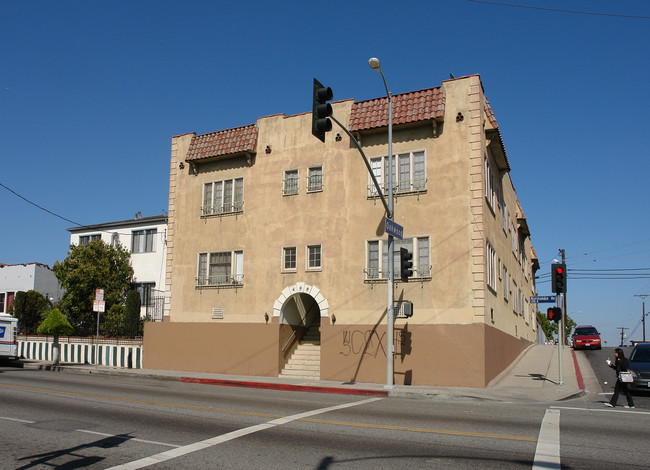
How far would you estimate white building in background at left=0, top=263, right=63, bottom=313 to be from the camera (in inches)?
1703

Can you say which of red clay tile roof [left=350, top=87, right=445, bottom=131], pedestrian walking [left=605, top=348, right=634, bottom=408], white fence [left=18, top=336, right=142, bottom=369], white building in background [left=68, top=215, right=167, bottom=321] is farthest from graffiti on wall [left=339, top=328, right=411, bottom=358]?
white building in background [left=68, top=215, right=167, bottom=321]

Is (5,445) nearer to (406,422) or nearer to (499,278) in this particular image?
(406,422)

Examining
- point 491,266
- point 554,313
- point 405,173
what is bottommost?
point 554,313

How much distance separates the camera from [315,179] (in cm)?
2323

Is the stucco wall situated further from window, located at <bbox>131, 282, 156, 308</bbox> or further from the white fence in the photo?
window, located at <bbox>131, 282, 156, 308</bbox>

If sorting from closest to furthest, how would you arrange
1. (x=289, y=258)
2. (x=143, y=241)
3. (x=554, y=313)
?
(x=554, y=313) → (x=289, y=258) → (x=143, y=241)

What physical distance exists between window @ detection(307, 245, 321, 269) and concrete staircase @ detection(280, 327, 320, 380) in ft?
11.6

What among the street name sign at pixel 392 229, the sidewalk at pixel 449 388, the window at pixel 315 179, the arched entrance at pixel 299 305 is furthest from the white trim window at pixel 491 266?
the window at pixel 315 179

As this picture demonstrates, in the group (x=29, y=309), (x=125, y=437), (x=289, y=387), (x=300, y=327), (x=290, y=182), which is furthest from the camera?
(x=29, y=309)

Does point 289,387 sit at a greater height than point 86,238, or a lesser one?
lesser

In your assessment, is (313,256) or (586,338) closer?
(313,256)

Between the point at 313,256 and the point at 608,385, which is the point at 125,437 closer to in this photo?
the point at 313,256

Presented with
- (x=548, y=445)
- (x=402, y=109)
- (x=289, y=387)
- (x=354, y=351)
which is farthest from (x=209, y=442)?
(x=402, y=109)

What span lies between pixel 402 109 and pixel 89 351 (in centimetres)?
1857
